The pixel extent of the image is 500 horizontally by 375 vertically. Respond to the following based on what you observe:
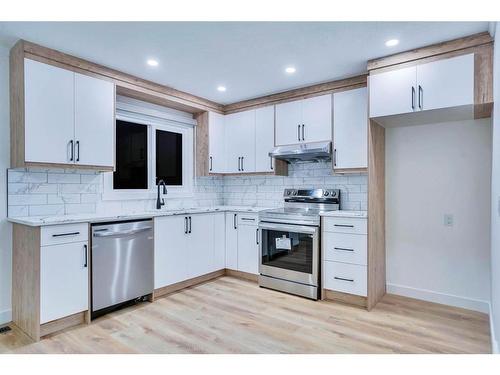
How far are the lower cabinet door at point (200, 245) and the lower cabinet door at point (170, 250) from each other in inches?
3.1

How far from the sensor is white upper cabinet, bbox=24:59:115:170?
2.55 m

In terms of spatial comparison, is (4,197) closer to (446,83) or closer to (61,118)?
(61,118)

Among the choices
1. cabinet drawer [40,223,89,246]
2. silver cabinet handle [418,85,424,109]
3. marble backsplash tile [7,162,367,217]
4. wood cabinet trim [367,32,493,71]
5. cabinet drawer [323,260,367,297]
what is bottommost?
cabinet drawer [323,260,367,297]

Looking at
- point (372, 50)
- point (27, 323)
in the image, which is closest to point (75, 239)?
point (27, 323)

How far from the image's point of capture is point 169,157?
417cm

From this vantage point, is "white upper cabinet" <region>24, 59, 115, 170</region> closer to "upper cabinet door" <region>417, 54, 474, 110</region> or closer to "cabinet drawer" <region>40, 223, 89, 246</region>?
"cabinet drawer" <region>40, 223, 89, 246</region>

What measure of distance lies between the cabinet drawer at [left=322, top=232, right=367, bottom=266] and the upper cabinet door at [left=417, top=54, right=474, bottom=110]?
1364 mm

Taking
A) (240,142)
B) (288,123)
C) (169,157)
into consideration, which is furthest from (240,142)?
(169,157)

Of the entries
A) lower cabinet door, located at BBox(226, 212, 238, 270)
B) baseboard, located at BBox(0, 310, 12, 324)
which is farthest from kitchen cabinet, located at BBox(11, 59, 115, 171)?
lower cabinet door, located at BBox(226, 212, 238, 270)

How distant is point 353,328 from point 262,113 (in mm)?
2806
